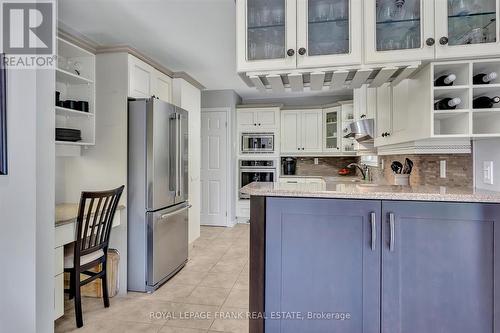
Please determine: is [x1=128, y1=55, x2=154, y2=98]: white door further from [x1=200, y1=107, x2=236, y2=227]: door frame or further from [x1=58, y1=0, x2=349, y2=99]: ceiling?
[x1=200, y1=107, x2=236, y2=227]: door frame

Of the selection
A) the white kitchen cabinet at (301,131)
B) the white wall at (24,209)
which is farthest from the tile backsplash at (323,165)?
the white wall at (24,209)

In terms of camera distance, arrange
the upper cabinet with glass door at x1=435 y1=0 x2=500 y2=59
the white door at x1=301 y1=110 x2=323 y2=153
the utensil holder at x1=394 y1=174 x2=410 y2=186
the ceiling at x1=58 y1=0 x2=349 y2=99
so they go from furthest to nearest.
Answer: the white door at x1=301 y1=110 x2=323 y2=153, the utensil holder at x1=394 y1=174 x2=410 y2=186, the ceiling at x1=58 y1=0 x2=349 y2=99, the upper cabinet with glass door at x1=435 y1=0 x2=500 y2=59

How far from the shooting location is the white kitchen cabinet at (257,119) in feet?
17.6

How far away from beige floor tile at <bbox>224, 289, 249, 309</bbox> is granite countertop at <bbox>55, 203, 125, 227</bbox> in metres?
1.28

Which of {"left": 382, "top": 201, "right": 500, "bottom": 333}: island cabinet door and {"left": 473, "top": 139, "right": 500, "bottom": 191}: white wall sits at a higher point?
{"left": 473, "top": 139, "right": 500, "bottom": 191}: white wall

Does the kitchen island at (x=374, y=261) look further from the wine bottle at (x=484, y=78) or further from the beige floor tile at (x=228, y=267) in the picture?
the beige floor tile at (x=228, y=267)

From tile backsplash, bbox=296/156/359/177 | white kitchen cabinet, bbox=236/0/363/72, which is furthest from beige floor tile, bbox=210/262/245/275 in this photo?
tile backsplash, bbox=296/156/359/177

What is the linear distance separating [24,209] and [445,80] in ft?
7.85

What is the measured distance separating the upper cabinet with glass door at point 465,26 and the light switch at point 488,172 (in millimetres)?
675

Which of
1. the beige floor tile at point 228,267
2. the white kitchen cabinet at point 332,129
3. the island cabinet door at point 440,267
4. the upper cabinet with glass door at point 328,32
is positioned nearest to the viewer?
the island cabinet door at point 440,267

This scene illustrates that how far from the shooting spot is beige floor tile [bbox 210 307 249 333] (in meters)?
2.09

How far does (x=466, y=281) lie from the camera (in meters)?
1.43

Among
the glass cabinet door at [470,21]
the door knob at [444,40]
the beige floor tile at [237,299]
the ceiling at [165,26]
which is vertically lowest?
the beige floor tile at [237,299]

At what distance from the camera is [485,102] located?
1.69m
